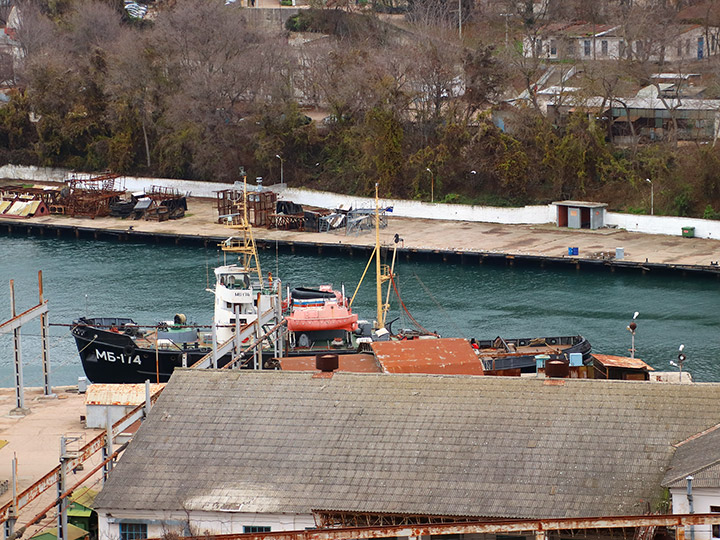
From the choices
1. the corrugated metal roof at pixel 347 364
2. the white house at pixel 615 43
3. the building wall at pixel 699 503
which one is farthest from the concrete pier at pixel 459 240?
the building wall at pixel 699 503

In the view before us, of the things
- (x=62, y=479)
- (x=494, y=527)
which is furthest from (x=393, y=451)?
(x=62, y=479)

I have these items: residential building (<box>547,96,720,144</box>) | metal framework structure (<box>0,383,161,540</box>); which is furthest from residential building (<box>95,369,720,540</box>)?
residential building (<box>547,96,720,144</box>)

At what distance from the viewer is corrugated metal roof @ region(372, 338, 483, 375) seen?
4306 cm

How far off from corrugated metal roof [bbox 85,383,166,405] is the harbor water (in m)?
12.1

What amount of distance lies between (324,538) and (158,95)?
83553 millimetres

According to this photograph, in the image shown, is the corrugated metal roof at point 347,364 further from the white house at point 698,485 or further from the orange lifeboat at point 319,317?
the white house at point 698,485

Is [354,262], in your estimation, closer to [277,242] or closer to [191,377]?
[277,242]

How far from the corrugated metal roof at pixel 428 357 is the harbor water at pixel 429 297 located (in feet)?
55.8

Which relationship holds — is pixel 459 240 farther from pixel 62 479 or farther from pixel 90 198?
pixel 62 479

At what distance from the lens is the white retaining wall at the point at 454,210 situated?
84875 mm

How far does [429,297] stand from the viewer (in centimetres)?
7438

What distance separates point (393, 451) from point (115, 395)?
16.5 m

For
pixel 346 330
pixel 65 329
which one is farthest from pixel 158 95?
pixel 346 330

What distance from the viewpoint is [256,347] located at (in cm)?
4741
